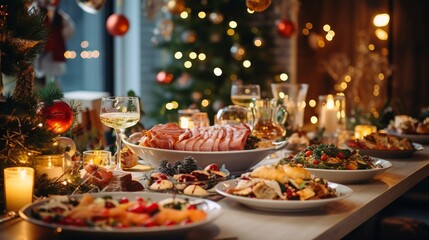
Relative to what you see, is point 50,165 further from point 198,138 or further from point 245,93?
point 245,93

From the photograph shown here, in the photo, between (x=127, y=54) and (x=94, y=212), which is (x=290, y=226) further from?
(x=127, y=54)

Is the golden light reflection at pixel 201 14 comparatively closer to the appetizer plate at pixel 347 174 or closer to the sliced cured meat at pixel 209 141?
the sliced cured meat at pixel 209 141

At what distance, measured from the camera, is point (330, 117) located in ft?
9.59

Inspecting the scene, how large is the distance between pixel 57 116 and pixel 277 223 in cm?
64

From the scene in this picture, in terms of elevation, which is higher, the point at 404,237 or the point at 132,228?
the point at 132,228

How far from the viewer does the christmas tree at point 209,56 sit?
19.7 ft

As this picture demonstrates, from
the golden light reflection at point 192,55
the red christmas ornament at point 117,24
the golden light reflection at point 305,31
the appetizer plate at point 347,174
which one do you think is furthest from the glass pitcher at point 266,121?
the golden light reflection at point 305,31

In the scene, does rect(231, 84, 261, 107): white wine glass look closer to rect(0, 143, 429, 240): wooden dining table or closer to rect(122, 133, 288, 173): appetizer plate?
rect(122, 133, 288, 173): appetizer plate

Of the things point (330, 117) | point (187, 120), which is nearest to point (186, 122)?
point (187, 120)

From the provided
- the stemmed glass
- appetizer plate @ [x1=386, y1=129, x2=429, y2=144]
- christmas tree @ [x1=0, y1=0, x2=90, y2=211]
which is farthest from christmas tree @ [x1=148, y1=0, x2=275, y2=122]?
Result: christmas tree @ [x1=0, y1=0, x2=90, y2=211]

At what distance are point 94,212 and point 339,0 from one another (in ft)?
19.7

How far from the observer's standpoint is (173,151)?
1.97 m

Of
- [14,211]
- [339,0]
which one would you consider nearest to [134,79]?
[339,0]

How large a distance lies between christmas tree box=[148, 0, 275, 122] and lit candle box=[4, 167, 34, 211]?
4363 millimetres
